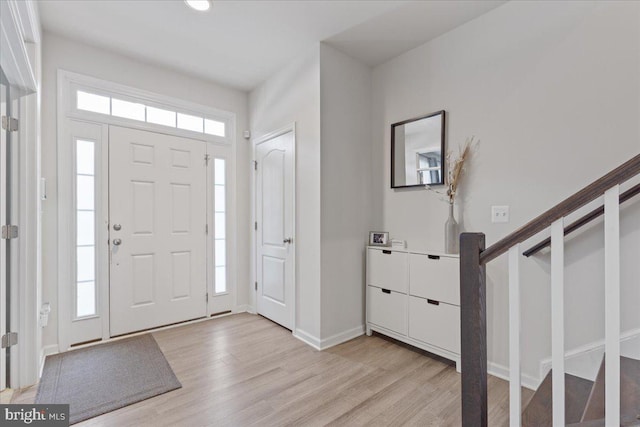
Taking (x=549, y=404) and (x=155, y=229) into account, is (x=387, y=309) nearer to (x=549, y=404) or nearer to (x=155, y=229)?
(x=549, y=404)

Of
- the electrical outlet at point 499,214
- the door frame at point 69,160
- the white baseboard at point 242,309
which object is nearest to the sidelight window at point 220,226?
the white baseboard at point 242,309

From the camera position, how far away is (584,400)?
163 centimetres

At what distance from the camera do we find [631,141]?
178cm

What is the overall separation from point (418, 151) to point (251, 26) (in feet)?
5.83

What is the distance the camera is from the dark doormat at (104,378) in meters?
1.94

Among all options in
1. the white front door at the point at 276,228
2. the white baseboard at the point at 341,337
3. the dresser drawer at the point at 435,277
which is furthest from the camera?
the white front door at the point at 276,228

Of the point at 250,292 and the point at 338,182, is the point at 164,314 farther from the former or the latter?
the point at 338,182

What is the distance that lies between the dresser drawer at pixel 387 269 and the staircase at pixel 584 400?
117cm

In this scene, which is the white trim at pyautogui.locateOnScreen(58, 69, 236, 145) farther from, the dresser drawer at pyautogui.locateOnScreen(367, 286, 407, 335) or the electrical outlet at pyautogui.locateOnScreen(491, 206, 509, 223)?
the electrical outlet at pyautogui.locateOnScreen(491, 206, 509, 223)

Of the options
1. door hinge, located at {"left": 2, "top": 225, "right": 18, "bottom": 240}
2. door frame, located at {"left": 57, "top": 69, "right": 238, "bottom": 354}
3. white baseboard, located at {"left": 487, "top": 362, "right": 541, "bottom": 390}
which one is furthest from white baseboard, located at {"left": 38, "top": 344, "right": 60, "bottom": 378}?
white baseboard, located at {"left": 487, "top": 362, "right": 541, "bottom": 390}

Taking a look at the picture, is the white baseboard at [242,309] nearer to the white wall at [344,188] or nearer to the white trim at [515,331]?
the white wall at [344,188]

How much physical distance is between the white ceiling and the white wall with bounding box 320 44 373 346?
25cm

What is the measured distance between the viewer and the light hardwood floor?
5.88ft

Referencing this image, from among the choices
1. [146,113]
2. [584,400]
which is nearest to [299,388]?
[584,400]
